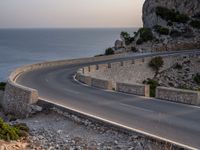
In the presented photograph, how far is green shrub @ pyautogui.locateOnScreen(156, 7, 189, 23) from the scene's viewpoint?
76.7 m

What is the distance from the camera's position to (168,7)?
8119 centimetres

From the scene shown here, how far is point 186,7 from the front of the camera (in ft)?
264

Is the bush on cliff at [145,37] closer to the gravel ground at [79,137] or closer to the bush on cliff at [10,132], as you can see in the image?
the gravel ground at [79,137]

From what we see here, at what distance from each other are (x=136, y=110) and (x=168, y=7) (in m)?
64.9

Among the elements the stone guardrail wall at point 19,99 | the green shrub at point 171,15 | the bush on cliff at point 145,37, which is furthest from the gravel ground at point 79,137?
the green shrub at point 171,15

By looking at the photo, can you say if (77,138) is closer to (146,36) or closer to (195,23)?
(146,36)

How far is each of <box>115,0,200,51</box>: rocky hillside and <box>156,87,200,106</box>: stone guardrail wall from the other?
4332 cm

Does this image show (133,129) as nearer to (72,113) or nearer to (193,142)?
(193,142)

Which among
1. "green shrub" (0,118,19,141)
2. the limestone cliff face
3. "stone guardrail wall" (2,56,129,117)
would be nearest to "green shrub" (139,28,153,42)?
the limestone cliff face

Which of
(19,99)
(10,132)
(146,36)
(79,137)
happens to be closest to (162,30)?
(146,36)

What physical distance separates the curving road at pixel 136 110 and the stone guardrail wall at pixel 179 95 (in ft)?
1.84

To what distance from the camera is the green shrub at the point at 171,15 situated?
76688 millimetres

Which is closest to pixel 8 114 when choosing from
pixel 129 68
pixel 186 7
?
pixel 129 68

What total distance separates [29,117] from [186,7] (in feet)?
212
